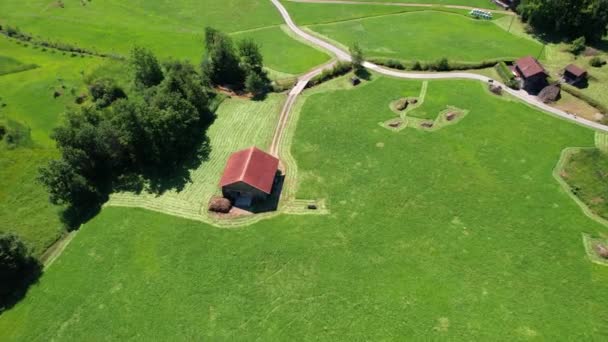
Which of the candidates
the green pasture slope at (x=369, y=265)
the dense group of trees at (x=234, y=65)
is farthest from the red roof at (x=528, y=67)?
the dense group of trees at (x=234, y=65)

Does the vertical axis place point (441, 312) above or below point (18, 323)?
above

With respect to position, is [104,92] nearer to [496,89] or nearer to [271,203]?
[271,203]

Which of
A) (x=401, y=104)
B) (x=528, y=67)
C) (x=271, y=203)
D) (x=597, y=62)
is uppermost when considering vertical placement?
(x=597, y=62)

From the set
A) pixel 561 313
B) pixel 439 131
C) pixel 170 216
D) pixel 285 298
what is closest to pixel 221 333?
pixel 285 298

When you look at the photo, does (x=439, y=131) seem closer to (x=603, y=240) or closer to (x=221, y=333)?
(x=603, y=240)

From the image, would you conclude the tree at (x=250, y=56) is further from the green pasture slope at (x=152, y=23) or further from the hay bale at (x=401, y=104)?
the hay bale at (x=401, y=104)

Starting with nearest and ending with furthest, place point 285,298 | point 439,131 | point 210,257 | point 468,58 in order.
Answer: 1. point 285,298
2. point 210,257
3. point 439,131
4. point 468,58

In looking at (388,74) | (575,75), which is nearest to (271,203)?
(388,74)
